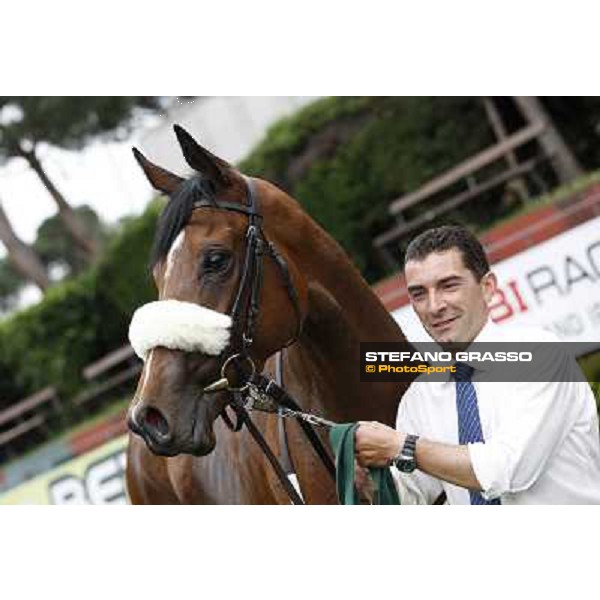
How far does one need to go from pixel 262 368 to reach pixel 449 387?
43 centimetres

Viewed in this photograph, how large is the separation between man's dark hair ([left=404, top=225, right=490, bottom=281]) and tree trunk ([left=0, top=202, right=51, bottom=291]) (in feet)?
4.18

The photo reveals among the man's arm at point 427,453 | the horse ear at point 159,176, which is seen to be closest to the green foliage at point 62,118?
the horse ear at point 159,176

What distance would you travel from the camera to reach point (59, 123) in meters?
2.81

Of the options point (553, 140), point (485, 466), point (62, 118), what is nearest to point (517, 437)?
point (485, 466)

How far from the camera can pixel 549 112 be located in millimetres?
2637

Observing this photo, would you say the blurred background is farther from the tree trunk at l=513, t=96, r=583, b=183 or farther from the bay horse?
the bay horse

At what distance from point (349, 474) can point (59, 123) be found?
5.11 feet

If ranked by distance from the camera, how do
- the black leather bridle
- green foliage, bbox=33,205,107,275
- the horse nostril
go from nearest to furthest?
the horse nostril → the black leather bridle → green foliage, bbox=33,205,107,275

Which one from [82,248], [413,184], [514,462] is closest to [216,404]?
[514,462]

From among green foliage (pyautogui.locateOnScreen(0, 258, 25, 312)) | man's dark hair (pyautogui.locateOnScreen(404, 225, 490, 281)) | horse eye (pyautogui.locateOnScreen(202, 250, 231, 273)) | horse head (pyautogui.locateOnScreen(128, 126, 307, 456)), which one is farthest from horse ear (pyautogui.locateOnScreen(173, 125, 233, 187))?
green foliage (pyautogui.locateOnScreen(0, 258, 25, 312))

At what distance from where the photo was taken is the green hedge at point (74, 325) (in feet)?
10.0

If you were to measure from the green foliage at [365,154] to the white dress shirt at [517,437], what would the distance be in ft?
2.50

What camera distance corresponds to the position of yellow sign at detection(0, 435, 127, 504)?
2.96 metres
